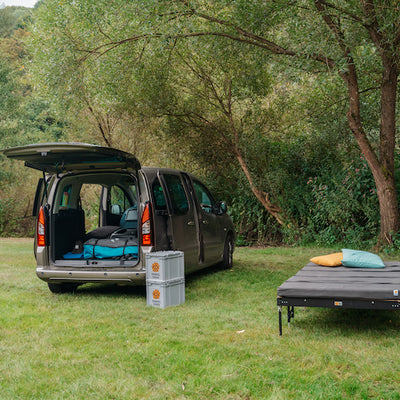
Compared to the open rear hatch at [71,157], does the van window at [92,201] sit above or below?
below

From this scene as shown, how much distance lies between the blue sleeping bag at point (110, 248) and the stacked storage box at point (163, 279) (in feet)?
1.97

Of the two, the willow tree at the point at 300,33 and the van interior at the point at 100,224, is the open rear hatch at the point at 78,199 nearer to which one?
the van interior at the point at 100,224

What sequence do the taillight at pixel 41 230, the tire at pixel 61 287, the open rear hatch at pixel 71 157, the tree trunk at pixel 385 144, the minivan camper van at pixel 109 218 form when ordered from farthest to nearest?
the tree trunk at pixel 385 144 → the tire at pixel 61 287 → the taillight at pixel 41 230 → the minivan camper van at pixel 109 218 → the open rear hatch at pixel 71 157

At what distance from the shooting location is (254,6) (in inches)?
396

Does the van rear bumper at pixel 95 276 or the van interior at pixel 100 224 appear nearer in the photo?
the van rear bumper at pixel 95 276

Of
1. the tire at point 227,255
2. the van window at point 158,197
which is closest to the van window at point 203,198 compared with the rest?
the tire at point 227,255

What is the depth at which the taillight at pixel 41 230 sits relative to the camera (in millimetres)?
6934

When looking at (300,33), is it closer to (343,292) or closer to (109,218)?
(109,218)

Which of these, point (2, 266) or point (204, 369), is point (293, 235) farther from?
point (204, 369)

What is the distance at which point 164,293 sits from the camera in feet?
20.3

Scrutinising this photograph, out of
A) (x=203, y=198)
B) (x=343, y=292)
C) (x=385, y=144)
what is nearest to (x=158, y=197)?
(x=203, y=198)

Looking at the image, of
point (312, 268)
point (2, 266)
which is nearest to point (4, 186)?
point (2, 266)

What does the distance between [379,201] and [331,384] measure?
840 centimetres

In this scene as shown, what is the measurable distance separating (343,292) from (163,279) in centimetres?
231
